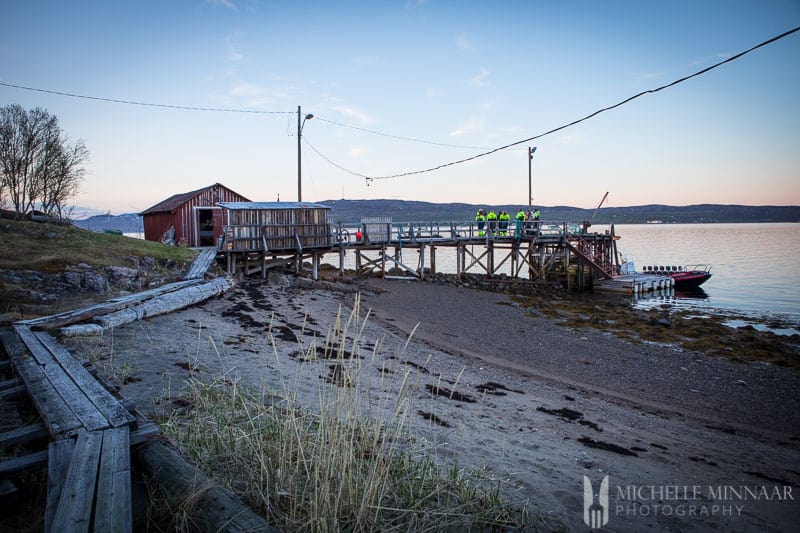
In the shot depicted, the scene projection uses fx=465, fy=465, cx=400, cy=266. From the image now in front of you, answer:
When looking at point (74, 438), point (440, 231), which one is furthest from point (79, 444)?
point (440, 231)

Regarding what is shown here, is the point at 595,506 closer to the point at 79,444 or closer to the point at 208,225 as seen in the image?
the point at 79,444

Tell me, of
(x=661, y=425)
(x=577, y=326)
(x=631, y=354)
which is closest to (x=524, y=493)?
(x=661, y=425)

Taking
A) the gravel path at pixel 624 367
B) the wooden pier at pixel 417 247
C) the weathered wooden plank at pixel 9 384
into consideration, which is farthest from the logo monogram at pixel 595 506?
the wooden pier at pixel 417 247

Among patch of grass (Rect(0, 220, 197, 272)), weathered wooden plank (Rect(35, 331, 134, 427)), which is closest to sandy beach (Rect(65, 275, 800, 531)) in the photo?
weathered wooden plank (Rect(35, 331, 134, 427))

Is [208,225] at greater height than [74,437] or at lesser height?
greater

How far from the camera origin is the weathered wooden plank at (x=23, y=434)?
332 centimetres

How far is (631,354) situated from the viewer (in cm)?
1349

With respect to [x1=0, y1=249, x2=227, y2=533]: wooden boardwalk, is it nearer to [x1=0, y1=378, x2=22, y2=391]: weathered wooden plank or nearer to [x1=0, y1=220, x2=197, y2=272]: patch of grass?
[x1=0, y1=378, x2=22, y2=391]: weathered wooden plank

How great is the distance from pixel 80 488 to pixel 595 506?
4150 mm

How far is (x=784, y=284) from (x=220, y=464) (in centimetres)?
4125

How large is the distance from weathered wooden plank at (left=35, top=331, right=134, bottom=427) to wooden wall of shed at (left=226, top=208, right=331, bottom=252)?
598 inches

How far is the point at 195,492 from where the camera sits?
104 inches

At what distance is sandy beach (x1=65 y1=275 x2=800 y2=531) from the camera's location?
15.6ft

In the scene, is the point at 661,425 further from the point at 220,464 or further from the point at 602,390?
the point at 220,464
